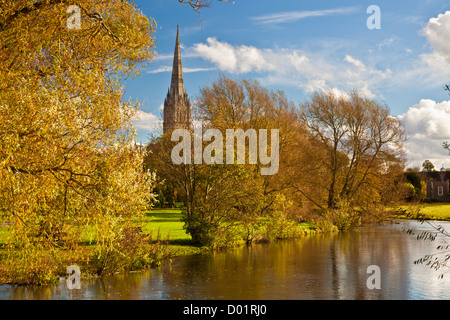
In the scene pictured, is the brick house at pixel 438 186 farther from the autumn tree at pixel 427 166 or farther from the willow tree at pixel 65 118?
the willow tree at pixel 65 118

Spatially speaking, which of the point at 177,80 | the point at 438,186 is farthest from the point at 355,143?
the point at 177,80

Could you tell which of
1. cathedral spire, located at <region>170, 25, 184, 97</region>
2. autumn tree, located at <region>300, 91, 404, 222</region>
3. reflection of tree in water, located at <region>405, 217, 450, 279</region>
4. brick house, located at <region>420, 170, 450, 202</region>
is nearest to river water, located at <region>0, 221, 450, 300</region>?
reflection of tree in water, located at <region>405, 217, 450, 279</region>

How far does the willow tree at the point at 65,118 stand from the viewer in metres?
9.96

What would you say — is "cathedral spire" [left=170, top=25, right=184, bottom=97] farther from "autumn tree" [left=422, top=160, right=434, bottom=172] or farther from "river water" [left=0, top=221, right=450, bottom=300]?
"river water" [left=0, top=221, right=450, bottom=300]

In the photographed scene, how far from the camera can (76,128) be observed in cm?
1078

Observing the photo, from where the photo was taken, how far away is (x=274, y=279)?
15914 millimetres

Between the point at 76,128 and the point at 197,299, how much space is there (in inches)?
234

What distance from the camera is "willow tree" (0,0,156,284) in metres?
9.96

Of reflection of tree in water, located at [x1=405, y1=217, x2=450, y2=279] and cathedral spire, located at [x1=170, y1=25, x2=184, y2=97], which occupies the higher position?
cathedral spire, located at [x1=170, y1=25, x2=184, y2=97]

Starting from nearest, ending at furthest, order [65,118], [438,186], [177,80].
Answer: [65,118]
[438,186]
[177,80]

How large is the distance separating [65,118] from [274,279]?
30.5 feet

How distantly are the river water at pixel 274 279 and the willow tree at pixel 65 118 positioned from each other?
6.78ft

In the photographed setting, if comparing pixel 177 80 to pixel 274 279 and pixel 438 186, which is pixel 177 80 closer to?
pixel 438 186

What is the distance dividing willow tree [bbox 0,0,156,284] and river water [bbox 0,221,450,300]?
2066 mm
